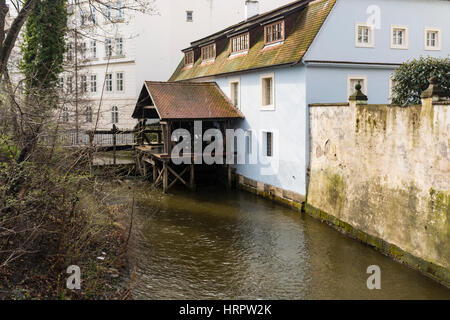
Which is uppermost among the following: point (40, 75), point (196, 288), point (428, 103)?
point (40, 75)

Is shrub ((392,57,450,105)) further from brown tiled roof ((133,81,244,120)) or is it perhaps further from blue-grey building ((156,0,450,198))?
brown tiled roof ((133,81,244,120))

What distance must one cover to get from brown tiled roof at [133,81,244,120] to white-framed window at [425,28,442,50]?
746 centimetres

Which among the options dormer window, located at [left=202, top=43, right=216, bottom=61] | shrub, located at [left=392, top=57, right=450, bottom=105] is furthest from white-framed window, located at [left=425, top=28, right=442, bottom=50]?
dormer window, located at [left=202, top=43, right=216, bottom=61]

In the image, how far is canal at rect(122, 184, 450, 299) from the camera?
9367mm

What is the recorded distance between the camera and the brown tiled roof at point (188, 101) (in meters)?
18.9

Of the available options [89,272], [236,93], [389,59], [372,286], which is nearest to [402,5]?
[389,59]

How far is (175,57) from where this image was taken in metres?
32.6

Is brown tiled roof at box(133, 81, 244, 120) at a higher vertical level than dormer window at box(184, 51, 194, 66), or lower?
lower

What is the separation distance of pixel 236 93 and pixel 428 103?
1155 centimetres

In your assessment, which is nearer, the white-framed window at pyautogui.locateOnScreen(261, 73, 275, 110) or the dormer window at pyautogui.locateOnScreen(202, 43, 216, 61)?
the white-framed window at pyautogui.locateOnScreen(261, 73, 275, 110)

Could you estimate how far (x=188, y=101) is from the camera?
64.9 feet

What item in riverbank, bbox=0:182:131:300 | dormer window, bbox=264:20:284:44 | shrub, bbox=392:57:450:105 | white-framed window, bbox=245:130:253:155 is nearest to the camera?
riverbank, bbox=0:182:131:300

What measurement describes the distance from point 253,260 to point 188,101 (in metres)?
9.98

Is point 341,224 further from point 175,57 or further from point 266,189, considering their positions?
point 175,57
